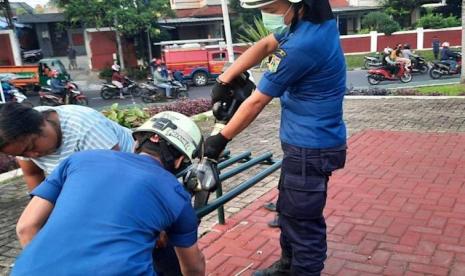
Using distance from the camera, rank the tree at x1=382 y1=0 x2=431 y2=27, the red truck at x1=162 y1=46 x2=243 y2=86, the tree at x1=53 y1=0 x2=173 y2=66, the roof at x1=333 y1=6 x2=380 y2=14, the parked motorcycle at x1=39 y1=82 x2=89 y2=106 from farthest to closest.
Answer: the roof at x1=333 y1=6 x2=380 y2=14 → the tree at x1=382 y1=0 x2=431 y2=27 → the tree at x1=53 y1=0 x2=173 y2=66 → the red truck at x1=162 y1=46 x2=243 y2=86 → the parked motorcycle at x1=39 y1=82 x2=89 y2=106

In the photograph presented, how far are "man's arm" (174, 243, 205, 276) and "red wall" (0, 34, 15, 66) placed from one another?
24.5 metres

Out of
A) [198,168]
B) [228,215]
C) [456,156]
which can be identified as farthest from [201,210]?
[456,156]

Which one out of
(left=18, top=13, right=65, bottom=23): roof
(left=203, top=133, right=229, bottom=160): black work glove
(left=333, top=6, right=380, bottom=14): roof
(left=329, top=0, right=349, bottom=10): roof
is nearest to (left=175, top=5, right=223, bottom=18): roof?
(left=18, top=13, right=65, bottom=23): roof

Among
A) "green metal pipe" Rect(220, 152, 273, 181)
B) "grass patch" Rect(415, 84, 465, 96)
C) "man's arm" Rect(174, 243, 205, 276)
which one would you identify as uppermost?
"man's arm" Rect(174, 243, 205, 276)

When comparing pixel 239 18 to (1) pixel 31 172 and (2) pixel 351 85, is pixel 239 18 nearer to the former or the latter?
(2) pixel 351 85

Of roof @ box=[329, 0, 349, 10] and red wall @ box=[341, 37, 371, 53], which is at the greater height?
roof @ box=[329, 0, 349, 10]

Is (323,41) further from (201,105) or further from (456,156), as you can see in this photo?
(201,105)

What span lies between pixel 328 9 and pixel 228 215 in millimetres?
2280

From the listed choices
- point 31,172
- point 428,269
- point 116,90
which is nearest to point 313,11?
point 31,172

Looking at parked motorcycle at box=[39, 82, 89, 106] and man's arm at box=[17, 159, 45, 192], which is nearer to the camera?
man's arm at box=[17, 159, 45, 192]

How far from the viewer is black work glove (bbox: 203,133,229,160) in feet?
7.39

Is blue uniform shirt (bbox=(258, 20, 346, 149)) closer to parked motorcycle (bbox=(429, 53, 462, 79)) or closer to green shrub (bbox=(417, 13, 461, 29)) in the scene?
parked motorcycle (bbox=(429, 53, 462, 79))

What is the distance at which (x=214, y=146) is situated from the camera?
227cm

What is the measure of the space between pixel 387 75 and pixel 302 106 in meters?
14.1
